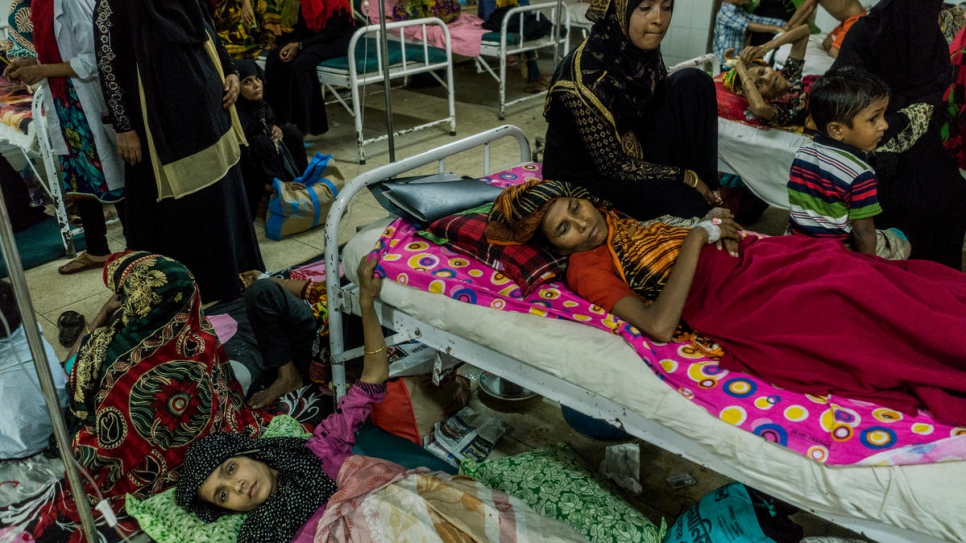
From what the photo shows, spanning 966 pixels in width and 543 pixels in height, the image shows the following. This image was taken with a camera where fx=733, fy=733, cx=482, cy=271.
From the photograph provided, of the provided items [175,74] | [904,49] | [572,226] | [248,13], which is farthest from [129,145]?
[904,49]

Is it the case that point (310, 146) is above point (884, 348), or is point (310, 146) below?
below

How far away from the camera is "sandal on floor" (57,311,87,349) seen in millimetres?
3232

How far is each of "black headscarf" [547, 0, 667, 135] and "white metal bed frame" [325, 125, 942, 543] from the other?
416 millimetres

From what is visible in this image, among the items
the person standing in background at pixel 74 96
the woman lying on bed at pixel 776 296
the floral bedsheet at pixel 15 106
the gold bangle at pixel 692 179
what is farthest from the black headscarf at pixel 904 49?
the floral bedsheet at pixel 15 106

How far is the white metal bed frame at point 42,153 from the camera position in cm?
364

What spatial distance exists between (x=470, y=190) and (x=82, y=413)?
1.44 m

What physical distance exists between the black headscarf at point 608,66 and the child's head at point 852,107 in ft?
2.01

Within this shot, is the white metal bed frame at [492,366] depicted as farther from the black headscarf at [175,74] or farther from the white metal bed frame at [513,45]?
the white metal bed frame at [513,45]

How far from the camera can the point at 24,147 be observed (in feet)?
12.7

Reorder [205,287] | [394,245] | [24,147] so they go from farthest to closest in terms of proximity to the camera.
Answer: [24,147] < [205,287] < [394,245]

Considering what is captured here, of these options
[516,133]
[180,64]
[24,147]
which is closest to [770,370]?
[516,133]

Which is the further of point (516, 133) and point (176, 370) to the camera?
point (516, 133)

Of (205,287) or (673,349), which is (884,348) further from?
(205,287)

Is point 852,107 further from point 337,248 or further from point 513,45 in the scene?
point 513,45
